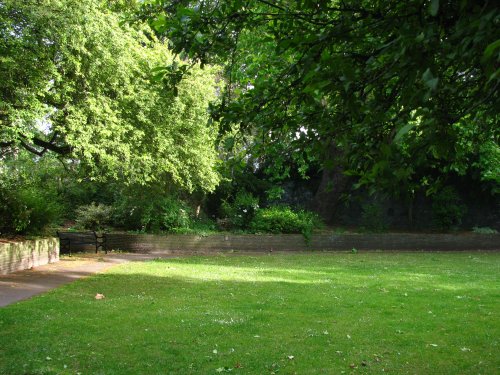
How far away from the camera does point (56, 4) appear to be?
10039mm

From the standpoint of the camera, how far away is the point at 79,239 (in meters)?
17.5

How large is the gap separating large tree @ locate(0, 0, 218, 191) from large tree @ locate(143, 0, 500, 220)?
9.87 feet

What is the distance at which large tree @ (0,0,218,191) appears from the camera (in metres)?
9.98

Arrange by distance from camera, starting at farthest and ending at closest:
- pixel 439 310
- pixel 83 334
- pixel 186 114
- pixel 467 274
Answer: pixel 186 114, pixel 467 274, pixel 439 310, pixel 83 334

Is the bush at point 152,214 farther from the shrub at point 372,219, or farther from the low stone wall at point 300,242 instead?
the shrub at point 372,219

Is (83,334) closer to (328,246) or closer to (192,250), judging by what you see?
(192,250)

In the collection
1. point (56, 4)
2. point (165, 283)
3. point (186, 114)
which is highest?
point (56, 4)

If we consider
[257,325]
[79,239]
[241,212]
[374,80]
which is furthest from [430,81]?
[241,212]

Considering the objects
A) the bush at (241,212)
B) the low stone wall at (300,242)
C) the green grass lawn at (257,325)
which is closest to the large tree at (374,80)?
the green grass lawn at (257,325)

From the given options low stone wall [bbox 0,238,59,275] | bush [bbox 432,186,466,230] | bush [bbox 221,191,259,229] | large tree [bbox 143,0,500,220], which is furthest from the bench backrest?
bush [bbox 432,186,466,230]

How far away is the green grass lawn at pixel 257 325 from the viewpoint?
5477 millimetres

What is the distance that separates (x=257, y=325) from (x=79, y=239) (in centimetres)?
1204

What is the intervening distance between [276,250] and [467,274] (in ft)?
27.3

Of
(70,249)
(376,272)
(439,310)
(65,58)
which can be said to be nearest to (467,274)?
(376,272)
